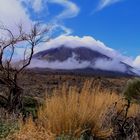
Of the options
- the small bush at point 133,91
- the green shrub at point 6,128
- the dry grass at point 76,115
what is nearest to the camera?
the green shrub at point 6,128

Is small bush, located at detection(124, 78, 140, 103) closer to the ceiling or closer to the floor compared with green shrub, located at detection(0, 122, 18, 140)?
closer to the ceiling

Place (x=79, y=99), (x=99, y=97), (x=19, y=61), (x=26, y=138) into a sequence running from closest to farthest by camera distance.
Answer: (x=26, y=138), (x=79, y=99), (x=99, y=97), (x=19, y=61)

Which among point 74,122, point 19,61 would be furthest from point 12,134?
point 19,61

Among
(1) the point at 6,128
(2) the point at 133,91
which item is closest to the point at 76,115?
(1) the point at 6,128

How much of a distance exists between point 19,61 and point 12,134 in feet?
34.1

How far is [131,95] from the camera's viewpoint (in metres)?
18.3

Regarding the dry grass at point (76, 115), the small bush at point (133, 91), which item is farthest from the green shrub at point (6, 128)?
the small bush at point (133, 91)

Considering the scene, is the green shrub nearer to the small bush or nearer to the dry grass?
the dry grass

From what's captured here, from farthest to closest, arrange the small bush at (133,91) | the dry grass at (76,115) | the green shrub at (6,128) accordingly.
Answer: the small bush at (133,91) < the dry grass at (76,115) < the green shrub at (6,128)

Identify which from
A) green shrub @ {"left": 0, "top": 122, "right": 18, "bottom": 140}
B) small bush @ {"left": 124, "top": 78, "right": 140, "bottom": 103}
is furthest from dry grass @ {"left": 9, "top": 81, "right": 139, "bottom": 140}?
small bush @ {"left": 124, "top": 78, "right": 140, "bottom": 103}

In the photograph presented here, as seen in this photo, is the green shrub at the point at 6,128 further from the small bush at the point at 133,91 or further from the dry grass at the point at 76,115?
the small bush at the point at 133,91

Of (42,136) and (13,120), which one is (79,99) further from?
(42,136)

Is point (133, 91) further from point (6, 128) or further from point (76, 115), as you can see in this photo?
point (6, 128)

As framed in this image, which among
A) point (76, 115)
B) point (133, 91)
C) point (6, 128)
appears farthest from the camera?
point (133, 91)
